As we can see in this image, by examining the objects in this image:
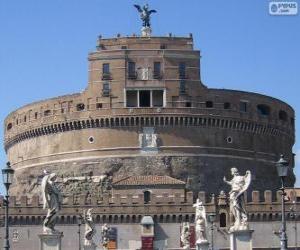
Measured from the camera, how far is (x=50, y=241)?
2706 centimetres

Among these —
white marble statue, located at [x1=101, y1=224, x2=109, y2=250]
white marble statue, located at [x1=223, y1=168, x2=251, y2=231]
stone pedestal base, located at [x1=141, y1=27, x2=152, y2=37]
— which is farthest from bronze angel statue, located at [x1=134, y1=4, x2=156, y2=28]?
white marble statue, located at [x1=223, y1=168, x2=251, y2=231]

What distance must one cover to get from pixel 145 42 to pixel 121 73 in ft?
12.4

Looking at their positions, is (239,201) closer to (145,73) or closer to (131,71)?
(145,73)

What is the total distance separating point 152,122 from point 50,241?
176 ft

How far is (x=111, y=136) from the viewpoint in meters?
80.9

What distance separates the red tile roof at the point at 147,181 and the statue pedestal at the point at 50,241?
4918cm

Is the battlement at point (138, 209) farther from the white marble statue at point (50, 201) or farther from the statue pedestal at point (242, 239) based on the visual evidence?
the white marble statue at point (50, 201)

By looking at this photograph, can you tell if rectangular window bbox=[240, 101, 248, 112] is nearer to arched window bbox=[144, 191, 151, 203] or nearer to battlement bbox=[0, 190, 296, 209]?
battlement bbox=[0, 190, 296, 209]

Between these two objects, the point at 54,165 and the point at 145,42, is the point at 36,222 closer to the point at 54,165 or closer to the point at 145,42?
the point at 54,165

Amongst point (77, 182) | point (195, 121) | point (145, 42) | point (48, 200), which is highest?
point (145, 42)

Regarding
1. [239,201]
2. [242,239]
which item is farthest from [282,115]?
[242,239]

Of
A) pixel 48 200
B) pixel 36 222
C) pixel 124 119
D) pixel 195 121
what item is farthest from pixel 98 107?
pixel 48 200

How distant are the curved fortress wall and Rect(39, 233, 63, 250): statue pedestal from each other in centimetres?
5296

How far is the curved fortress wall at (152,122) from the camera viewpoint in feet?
264
